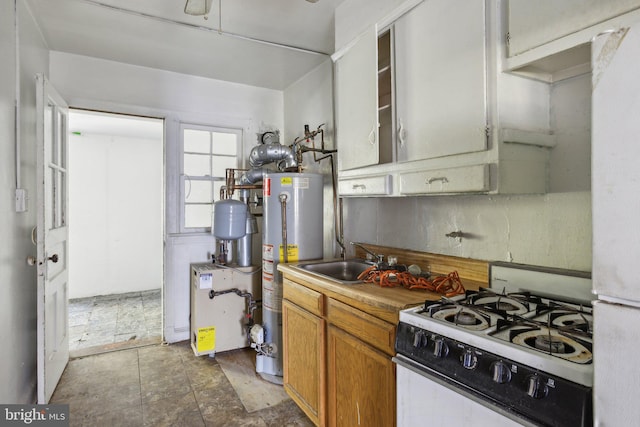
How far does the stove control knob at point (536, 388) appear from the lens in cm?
85

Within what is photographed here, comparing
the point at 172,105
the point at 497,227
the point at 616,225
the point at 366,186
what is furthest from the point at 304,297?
the point at 172,105

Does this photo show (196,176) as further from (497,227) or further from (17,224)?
(497,227)

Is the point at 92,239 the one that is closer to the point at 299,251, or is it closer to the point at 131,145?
the point at 131,145

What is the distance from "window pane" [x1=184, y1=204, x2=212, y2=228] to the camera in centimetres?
346

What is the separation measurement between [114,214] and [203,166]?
240 centimetres

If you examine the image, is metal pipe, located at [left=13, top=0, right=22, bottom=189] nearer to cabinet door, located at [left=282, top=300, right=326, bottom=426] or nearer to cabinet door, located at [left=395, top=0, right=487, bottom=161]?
cabinet door, located at [left=282, top=300, right=326, bottom=426]

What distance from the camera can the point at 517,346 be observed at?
936mm

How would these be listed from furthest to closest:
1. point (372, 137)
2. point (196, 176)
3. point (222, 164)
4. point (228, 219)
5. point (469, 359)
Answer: point (222, 164), point (196, 176), point (228, 219), point (372, 137), point (469, 359)

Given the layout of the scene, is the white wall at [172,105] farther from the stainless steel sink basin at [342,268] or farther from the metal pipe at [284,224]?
the stainless steel sink basin at [342,268]

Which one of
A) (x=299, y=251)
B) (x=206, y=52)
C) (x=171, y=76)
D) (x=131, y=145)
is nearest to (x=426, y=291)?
(x=299, y=251)

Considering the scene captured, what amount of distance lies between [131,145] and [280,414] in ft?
14.5

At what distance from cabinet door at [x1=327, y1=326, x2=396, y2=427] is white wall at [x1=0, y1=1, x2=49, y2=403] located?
1.59m

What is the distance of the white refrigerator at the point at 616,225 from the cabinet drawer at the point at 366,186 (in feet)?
3.75

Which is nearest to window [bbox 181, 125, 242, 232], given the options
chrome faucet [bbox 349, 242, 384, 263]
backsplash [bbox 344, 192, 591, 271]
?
chrome faucet [bbox 349, 242, 384, 263]
